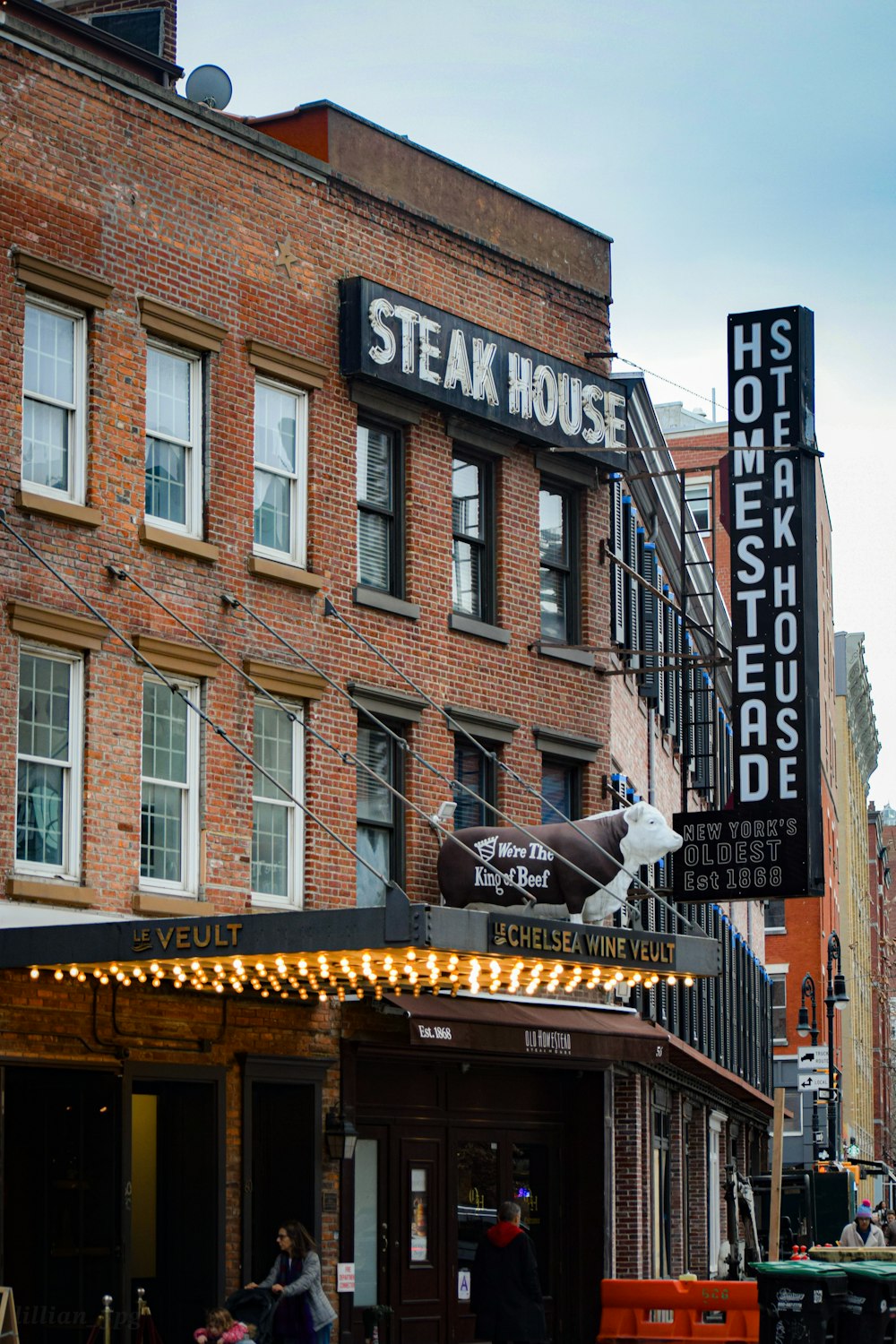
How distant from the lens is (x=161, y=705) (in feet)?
68.8

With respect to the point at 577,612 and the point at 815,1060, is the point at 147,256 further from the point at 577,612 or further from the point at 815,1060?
the point at 815,1060

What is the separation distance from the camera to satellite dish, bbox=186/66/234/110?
24.8 m

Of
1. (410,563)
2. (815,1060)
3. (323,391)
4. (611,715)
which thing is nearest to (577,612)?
(611,715)

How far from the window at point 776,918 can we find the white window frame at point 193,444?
56.6m

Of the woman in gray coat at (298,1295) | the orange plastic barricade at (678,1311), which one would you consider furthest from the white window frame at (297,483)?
the orange plastic barricade at (678,1311)

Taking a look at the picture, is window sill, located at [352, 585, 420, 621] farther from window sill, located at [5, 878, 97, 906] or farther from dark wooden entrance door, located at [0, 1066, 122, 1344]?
dark wooden entrance door, located at [0, 1066, 122, 1344]

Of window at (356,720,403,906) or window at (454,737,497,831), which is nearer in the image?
window at (356,720,403,906)

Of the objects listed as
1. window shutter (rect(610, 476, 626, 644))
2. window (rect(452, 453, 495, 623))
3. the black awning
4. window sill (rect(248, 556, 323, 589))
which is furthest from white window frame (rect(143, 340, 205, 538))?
window shutter (rect(610, 476, 626, 644))

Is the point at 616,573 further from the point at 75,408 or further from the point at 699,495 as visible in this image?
the point at 699,495

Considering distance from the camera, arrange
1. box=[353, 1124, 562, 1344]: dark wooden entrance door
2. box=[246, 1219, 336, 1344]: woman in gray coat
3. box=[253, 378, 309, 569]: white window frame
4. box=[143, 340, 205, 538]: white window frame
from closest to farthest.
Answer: box=[246, 1219, 336, 1344]: woman in gray coat → box=[143, 340, 205, 538]: white window frame → box=[253, 378, 309, 569]: white window frame → box=[353, 1124, 562, 1344]: dark wooden entrance door

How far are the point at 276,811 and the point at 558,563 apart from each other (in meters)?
6.44

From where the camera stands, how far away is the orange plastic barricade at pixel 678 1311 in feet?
71.4

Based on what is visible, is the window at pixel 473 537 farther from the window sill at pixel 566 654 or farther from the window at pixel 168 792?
the window at pixel 168 792

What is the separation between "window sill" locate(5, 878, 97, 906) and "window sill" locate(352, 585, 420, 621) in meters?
5.36
